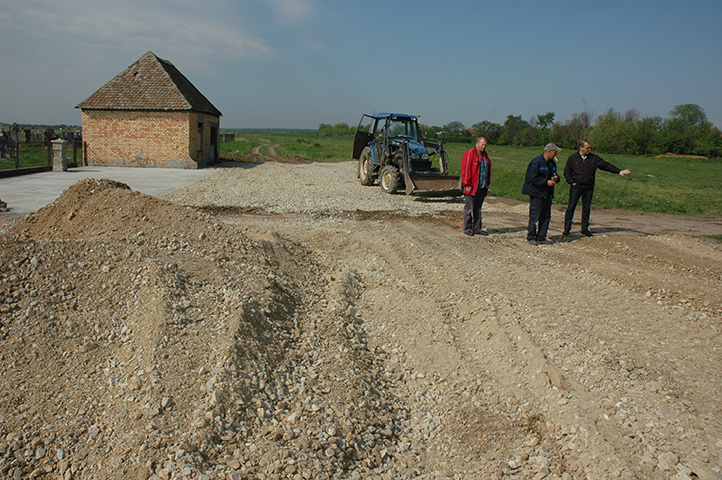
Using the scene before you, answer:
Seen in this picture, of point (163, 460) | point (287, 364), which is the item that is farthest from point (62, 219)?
point (163, 460)

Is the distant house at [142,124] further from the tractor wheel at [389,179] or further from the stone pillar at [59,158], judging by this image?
the tractor wheel at [389,179]

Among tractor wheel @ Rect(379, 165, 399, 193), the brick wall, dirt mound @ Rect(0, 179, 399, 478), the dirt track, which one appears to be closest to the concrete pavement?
the brick wall

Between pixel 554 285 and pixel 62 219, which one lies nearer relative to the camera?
pixel 554 285

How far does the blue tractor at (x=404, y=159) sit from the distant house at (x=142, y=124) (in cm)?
945

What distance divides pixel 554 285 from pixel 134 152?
21251mm

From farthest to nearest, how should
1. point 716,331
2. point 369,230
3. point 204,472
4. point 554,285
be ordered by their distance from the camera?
point 369,230
point 554,285
point 716,331
point 204,472

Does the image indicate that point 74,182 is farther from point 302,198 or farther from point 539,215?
point 539,215

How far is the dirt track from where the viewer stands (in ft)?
10.3

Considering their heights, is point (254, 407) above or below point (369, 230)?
below

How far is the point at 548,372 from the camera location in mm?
4148

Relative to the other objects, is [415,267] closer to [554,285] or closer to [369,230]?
[554,285]

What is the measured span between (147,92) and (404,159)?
48.8 ft

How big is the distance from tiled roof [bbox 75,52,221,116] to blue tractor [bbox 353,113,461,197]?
1006 centimetres

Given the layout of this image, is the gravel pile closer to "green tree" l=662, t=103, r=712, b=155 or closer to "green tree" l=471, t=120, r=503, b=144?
"green tree" l=662, t=103, r=712, b=155
